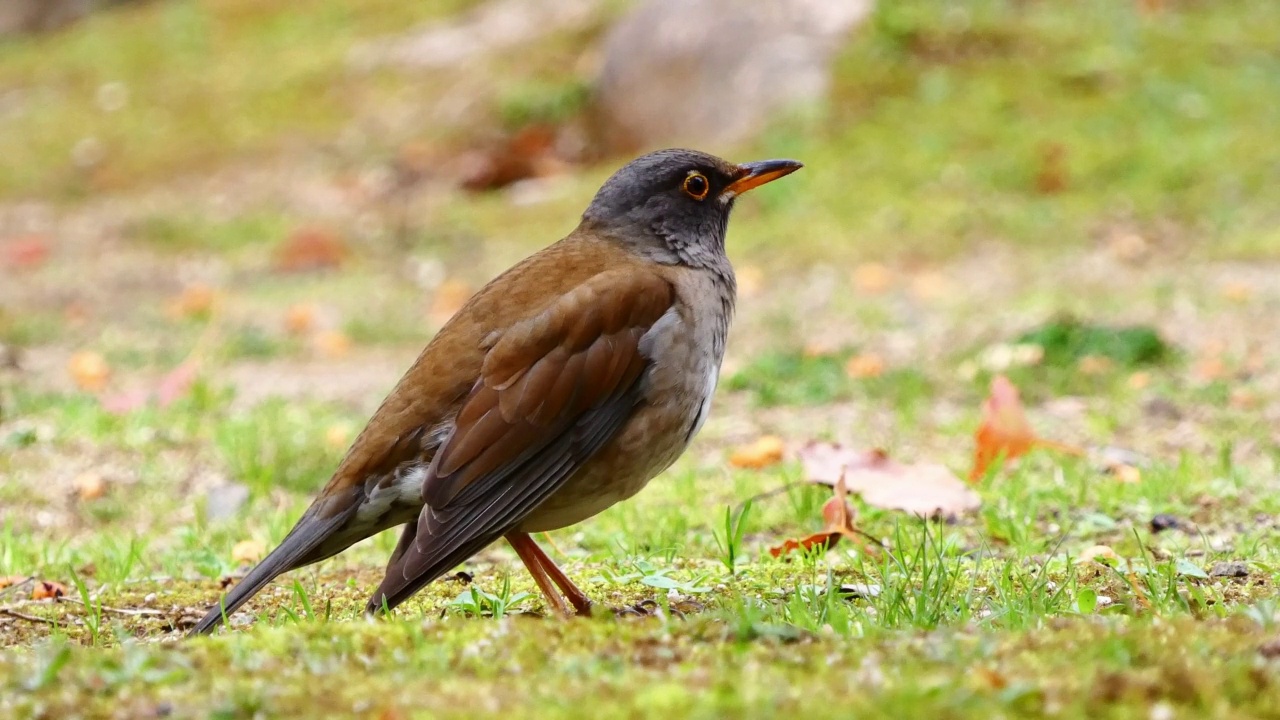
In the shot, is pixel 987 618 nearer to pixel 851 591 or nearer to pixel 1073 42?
pixel 851 591

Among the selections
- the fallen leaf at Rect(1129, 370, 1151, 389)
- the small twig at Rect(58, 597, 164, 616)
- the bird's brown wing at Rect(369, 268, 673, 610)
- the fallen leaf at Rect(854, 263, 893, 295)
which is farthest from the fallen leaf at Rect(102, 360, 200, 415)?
the fallen leaf at Rect(1129, 370, 1151, 389)

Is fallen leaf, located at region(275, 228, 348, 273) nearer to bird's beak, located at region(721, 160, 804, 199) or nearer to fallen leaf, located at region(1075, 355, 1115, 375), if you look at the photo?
fallen leaf, located at region(1075, 355, 1115, 375)

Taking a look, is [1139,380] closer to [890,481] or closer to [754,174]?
[890,481]

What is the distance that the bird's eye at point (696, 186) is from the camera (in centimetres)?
511

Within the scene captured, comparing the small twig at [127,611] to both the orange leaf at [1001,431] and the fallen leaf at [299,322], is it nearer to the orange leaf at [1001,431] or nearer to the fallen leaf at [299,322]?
the orange leaf at [1001,431]

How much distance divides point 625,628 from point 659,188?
7.22 feet

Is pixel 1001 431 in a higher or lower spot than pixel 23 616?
lower

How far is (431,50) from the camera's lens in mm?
20031

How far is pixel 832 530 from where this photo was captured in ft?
14.6

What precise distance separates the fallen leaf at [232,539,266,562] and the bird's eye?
78.8 inches

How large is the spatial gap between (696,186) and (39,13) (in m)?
26.8

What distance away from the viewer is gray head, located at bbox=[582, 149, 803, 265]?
16.1 ft

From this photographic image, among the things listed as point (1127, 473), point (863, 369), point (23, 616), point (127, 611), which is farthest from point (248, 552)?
point (863, 369)

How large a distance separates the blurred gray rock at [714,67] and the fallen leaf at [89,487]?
9082mm
